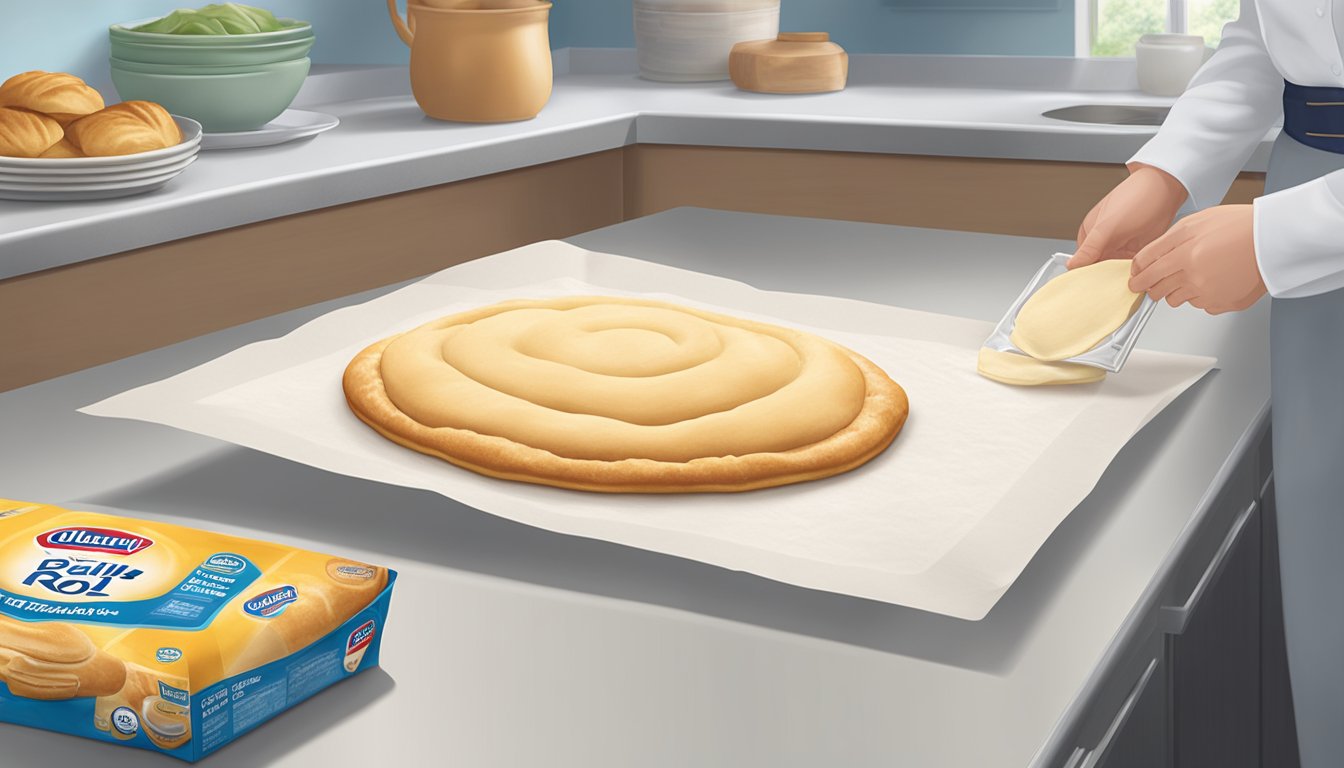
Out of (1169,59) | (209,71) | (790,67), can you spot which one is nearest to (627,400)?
(209,71)

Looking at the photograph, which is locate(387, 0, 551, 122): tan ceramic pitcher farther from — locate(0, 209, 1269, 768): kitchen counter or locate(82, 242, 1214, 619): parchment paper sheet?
locate(0, 209, 1269, 768): kitchen counter

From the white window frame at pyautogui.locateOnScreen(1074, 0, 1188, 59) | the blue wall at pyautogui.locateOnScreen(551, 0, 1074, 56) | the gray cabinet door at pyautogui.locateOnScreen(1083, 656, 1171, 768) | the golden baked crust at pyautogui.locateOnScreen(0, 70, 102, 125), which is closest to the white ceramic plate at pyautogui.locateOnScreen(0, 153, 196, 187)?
the golden baked crust at pyautogui.locateOnScreen(0, 70, 102, 125)

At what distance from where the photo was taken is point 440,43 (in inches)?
76.3

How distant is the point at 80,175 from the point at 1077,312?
104 cm

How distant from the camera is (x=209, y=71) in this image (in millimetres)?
1645

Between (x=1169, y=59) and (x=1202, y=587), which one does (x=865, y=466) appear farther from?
(x=1169, y=59)

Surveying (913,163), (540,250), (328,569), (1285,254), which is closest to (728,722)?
(328,569)

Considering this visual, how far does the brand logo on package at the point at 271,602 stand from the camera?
0.46 metres

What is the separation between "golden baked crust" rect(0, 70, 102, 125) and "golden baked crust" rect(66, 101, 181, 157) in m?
0.02

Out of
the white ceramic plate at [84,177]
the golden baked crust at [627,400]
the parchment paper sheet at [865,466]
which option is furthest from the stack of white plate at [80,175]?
the golden baked crust at [627,400]

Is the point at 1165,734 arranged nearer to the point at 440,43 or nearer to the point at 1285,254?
the point at 1285,254

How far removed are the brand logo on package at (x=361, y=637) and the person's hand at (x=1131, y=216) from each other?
0.58 metres

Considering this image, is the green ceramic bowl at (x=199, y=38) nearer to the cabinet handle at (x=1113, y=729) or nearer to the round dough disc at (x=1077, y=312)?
the round dough disc at (x=1077, y=312)

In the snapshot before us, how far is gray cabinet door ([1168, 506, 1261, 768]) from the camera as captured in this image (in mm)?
676
